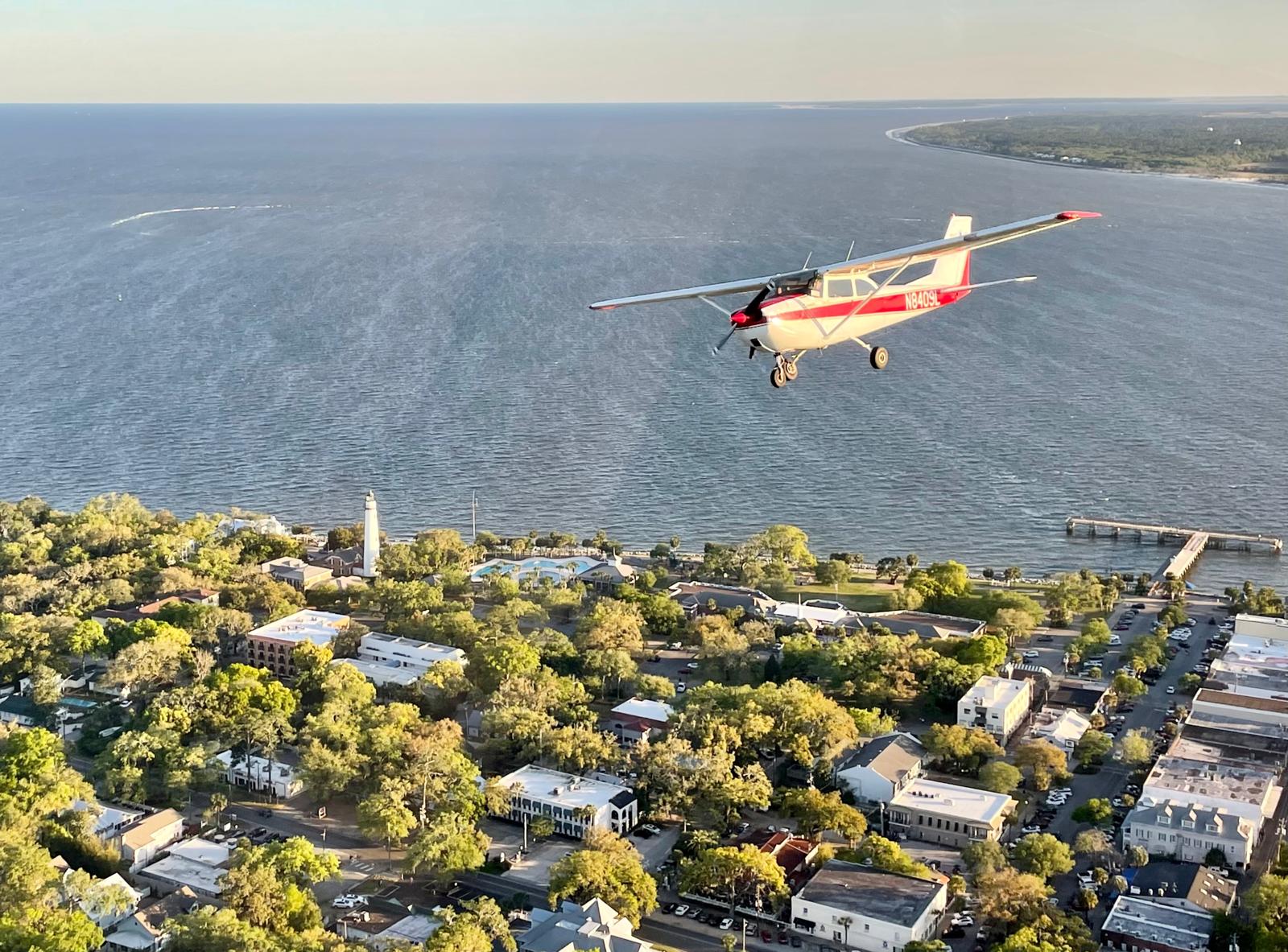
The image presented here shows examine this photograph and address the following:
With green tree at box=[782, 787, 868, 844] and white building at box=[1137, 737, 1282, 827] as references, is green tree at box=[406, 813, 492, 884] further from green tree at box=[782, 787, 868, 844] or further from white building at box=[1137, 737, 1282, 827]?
white building at box=[1137, 737, 1282, 827]

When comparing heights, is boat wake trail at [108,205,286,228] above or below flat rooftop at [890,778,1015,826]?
above

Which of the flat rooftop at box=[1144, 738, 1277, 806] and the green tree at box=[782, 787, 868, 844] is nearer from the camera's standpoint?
the green tree at box=[782, 787, 868, 844]

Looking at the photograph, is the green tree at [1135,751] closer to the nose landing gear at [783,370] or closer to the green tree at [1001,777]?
the green tree at [1001,777]

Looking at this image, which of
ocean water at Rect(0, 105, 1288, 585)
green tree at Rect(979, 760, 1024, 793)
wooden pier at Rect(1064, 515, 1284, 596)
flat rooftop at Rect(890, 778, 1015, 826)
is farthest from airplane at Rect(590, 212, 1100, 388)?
wooden pier at Rect(1064, 515, 1284, 596)

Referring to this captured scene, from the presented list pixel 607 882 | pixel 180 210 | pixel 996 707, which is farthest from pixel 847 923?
pixel 180 210

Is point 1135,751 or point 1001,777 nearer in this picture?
point 1001,777

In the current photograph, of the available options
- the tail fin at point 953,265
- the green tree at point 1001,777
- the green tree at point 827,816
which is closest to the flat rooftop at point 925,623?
the green tree at point 1001,777

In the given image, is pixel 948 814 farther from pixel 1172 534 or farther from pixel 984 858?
pixel 1172 534
